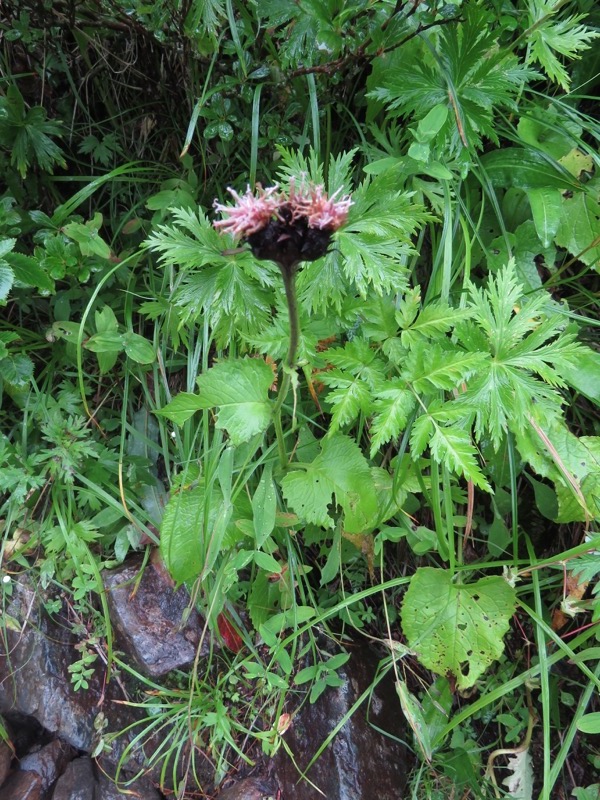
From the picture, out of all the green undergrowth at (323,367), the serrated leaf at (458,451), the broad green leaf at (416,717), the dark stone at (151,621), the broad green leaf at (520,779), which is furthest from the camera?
the dark stone at (151,621)

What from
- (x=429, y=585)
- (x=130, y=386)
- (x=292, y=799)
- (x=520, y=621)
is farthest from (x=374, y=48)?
(x=292, y=799)

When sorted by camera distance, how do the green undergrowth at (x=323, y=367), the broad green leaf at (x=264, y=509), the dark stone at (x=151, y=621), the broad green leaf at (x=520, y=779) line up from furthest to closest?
the dark stone at (x=151, y=621), the broad green leaf at (x=520, y=779), the broad green leaf at (x=264, y=509), the green undergrowth at (x=323, y=367)

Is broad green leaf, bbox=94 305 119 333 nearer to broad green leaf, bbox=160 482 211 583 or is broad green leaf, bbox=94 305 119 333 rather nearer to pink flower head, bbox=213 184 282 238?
broad green leaf, bbox=160 482 211 583

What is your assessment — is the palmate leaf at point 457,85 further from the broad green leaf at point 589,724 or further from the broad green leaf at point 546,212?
the broad green leaf at point 589,724

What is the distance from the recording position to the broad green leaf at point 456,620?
1.37 m

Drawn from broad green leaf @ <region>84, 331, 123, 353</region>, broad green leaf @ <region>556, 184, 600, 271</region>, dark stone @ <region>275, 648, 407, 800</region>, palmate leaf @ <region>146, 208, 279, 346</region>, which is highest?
broad green leaf @ <region>556, 184, 600, 271</region>

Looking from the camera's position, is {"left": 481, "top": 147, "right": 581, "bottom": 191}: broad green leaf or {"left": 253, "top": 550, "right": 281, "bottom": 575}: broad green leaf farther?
{"left": 481, "top": 147, "right": 581, "bottom": 191}: broad green leaf

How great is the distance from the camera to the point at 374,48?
1319 millimetres

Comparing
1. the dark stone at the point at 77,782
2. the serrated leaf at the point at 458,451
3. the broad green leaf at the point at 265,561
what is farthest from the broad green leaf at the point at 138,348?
the dark stone at the point at 77,782

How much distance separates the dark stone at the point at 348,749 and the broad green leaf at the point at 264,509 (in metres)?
0.63

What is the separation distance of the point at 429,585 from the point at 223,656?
0.70m

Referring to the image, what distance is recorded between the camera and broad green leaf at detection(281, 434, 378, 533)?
4.25ft

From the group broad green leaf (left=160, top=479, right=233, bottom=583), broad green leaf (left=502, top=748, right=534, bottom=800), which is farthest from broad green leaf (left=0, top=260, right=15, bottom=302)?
broad green leaf (left=502, top=748, right=534, bottom=800)

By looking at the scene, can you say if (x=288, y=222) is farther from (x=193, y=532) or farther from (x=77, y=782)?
(x=77, y=782)
